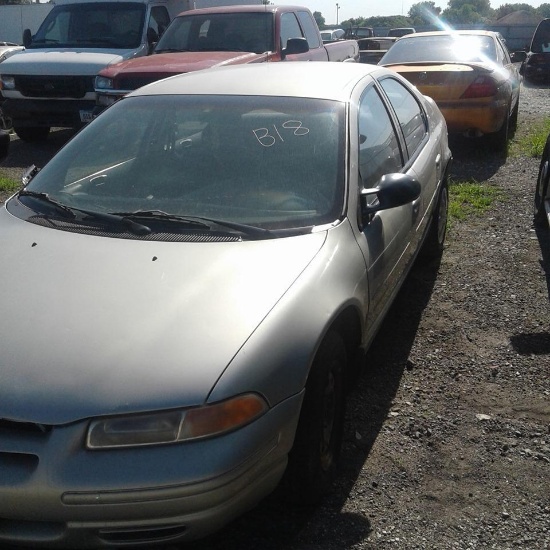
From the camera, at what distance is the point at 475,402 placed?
388 cm

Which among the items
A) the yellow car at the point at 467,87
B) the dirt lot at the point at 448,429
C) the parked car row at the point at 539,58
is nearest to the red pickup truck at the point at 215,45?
the yellow car at the point at 467,87

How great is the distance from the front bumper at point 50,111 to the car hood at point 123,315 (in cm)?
736

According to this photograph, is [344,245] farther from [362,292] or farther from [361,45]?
[361,45]

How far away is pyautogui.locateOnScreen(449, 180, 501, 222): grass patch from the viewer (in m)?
7.34

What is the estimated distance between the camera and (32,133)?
1148 cm

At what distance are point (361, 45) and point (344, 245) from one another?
Answer: 2362 cm

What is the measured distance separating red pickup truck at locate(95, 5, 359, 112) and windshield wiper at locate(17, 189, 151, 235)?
5.67m

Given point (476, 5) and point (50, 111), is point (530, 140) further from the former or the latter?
point (476, 5)

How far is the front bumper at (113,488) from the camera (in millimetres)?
2273

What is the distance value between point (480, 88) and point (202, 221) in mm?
6773

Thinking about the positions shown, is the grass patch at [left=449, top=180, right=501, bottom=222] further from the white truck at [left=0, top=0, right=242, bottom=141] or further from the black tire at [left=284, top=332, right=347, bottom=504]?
the white truck at [left=0, top=0, right=242, bottom=141]

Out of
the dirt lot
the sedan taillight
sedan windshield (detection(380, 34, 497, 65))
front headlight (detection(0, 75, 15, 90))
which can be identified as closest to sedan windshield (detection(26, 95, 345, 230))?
the dirt lot

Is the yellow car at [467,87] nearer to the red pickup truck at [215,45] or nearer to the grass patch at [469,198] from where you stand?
the grass patch at [469,198]

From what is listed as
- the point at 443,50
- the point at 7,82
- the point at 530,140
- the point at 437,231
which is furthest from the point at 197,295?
the point at 530,140
